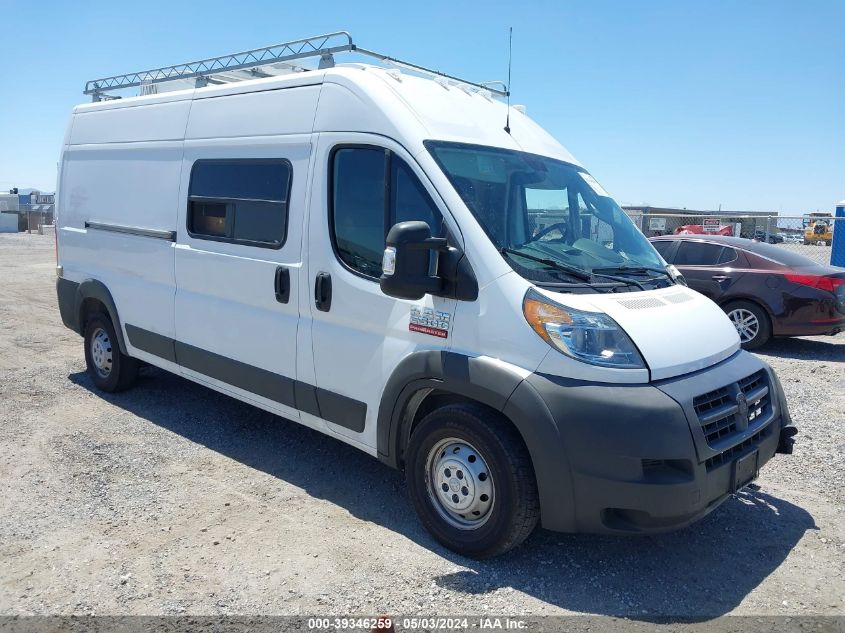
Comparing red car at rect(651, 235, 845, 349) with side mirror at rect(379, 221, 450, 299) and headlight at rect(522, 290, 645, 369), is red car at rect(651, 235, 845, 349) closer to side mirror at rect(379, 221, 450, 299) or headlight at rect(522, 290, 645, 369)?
headlight at rect(522, 290, 645, 369)

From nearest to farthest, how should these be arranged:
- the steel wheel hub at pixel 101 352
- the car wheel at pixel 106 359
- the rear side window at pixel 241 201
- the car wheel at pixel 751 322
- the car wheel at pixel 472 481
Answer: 1. the car wheel at pixel 472 481
2. the rear side window at pixel 241 201
3. the car wheel at pixel 106 359
4. the steel wheel hub at pixel 101 352
5. the car wheel at pixel 751 322

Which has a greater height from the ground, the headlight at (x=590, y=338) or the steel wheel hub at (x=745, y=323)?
the headlight at (x=590, y=338)

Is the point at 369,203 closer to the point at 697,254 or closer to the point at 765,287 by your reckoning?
the point at 765,287

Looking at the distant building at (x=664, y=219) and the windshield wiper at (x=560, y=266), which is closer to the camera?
the windshield wiper at (x=560, y=266)

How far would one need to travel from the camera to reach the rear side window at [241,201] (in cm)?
477

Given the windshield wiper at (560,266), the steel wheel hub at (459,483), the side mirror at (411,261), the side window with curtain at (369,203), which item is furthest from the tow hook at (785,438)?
the side window with curtain at (369,203)

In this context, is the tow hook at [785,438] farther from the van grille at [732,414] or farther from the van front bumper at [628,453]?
the van front bumper at [628,453]

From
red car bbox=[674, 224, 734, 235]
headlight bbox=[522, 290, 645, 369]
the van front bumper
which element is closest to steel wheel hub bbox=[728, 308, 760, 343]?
the van front bumper

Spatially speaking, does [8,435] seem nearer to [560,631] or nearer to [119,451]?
[119,451]

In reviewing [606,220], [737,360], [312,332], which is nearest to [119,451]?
[312,332]

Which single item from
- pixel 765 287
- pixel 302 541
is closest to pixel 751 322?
pixel 765 287

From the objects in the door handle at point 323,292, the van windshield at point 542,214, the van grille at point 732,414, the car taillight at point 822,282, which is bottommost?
the van grille at point 732,414

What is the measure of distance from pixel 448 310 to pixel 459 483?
967mm

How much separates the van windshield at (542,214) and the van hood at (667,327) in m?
0.27
